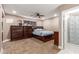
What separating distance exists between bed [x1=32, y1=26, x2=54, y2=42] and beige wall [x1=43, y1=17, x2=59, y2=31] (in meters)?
0.11

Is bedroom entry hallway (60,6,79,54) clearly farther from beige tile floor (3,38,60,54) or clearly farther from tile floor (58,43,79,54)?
beige tile floor (3,38,60,54)

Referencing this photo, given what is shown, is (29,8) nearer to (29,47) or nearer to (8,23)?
(8,23)

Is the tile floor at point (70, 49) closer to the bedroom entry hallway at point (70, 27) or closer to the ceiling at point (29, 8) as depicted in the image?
the bedroom entry hallway at point (70, 27)

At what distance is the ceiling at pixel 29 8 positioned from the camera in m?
2.09

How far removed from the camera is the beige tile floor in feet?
7.10

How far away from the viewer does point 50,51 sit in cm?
225

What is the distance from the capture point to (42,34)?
2311 millimetres

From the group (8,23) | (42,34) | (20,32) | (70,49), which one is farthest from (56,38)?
(8,23)

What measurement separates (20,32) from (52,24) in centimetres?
94

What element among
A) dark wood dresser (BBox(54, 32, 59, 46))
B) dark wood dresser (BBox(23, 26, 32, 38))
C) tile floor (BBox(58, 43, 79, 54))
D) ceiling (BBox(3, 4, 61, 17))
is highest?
ceiling (BBox(3, 4, 61, 17))

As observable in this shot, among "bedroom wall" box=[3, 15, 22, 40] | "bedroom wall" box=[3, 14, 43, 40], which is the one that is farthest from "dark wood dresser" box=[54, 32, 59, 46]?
"bedroom wall" box=[3, 15, 22, 40]

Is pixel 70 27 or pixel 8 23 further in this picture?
pixel 70 27
